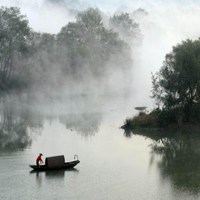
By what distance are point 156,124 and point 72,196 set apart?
135 feet

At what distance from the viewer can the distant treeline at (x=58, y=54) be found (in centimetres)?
14438

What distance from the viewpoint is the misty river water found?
47.1m

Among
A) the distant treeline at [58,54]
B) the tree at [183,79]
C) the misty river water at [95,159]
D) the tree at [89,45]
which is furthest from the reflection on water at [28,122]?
the tree at [89,45]

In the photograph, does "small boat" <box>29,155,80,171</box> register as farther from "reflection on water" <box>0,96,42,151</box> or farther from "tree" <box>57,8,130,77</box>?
"tree" <box>57,8,130,77</box>

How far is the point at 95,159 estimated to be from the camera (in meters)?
60.9

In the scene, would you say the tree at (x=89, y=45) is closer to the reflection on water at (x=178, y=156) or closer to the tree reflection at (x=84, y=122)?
the tree reflection at (x=84, y=122)

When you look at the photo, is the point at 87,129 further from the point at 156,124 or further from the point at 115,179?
the point at 115,179

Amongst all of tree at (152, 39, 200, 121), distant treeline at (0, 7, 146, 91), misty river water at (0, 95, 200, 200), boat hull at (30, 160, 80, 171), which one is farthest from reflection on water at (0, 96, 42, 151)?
distant treeline at (0, 7, 146, 91)

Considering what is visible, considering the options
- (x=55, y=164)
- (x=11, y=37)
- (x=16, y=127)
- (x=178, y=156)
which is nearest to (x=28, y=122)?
(x=16, y=127)

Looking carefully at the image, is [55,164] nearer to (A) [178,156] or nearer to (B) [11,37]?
(A) [178,156]

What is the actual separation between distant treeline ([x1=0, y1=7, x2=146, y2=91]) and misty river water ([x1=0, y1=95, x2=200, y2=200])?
143 ft

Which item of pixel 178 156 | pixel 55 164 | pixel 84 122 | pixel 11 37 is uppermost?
pixel 11 37

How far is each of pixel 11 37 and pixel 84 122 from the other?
5740cm

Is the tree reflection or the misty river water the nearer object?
the misty river water
